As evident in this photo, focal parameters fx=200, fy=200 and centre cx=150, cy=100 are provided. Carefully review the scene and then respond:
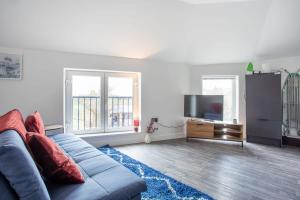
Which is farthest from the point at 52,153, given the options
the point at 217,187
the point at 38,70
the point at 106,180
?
the point at 38,70

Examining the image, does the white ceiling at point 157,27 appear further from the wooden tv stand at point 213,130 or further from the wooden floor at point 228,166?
the wooden floor at point 228,166

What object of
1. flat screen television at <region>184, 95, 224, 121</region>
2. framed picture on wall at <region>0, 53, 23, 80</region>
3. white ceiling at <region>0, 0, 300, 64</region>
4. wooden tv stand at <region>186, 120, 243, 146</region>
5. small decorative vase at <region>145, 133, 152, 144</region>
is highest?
white ceiling at <region>0, 0, 300, 64</region>

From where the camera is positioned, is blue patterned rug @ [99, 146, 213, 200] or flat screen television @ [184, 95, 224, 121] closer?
blue patterned rug @ [99, 146, 213, 200]

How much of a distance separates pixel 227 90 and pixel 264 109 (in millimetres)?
1036

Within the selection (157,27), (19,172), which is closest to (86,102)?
(157,27)

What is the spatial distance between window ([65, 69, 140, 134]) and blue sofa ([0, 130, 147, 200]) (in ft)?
6.30

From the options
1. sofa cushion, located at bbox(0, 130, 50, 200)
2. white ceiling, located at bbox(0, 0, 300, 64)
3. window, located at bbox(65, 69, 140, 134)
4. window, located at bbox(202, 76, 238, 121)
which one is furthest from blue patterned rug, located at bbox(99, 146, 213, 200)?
window, located at bbox(202, 76, 238, 121)

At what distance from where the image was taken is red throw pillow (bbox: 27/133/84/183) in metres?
1.48

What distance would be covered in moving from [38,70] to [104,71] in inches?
48.4

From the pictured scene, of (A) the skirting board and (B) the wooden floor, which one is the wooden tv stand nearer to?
(B) the wooden floor

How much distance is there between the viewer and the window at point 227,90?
5.14 metres

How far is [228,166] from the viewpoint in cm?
309

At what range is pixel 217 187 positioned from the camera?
240 centimetres

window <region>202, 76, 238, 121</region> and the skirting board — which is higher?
window <region>202, 76, 238, 121</region>
